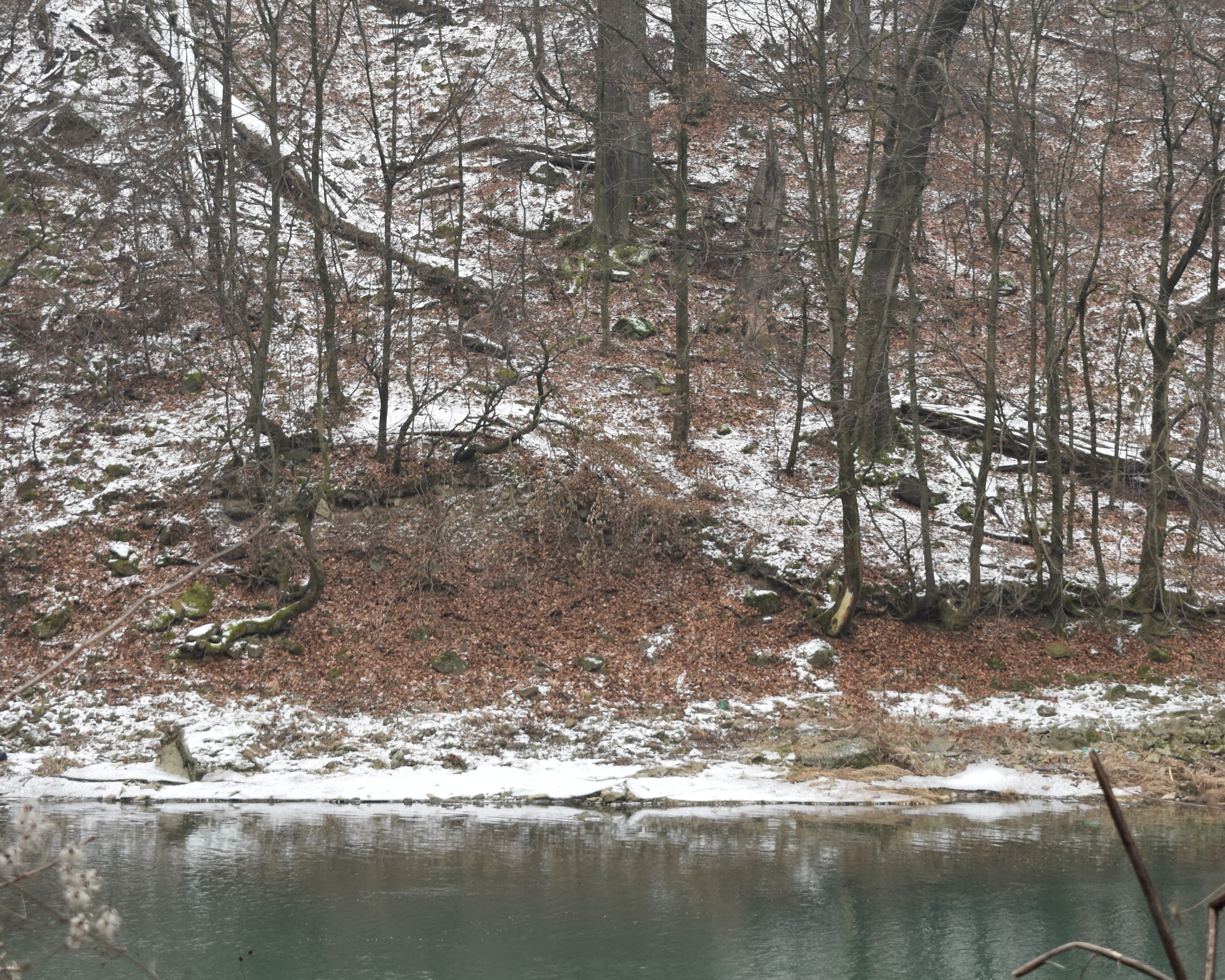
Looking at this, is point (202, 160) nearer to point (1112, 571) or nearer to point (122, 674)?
point (122, 674)

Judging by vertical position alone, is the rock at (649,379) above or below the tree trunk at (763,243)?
below

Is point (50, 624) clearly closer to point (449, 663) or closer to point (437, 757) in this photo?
point (449, 663)

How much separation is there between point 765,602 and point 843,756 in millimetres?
3508

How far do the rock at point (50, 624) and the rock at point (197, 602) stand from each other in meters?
1.43

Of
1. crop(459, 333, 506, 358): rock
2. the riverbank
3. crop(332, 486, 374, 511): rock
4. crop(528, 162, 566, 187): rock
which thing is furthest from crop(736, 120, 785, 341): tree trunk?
the riverbank

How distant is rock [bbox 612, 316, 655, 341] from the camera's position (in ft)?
69.3

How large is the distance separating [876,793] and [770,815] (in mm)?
1439

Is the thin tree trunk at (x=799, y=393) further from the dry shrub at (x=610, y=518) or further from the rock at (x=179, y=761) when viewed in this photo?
the rock at (x=179, y=761)

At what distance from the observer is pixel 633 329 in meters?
21.1

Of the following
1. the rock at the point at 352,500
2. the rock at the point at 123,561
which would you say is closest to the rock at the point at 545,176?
the rock at the point at 352,500

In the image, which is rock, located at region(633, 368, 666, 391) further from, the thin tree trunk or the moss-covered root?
the moss-covered root

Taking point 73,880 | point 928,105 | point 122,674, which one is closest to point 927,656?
point 928,105

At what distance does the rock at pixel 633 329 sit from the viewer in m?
21.1

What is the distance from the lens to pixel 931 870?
346 inches
